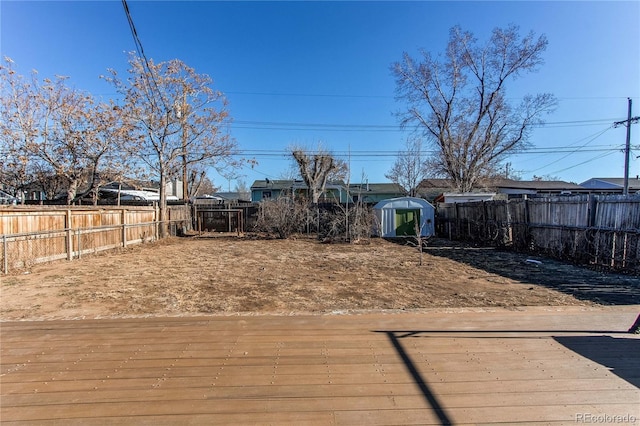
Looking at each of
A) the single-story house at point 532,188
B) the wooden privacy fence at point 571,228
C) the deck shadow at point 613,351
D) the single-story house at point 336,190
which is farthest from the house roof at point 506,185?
the deck shadow at point 613,351

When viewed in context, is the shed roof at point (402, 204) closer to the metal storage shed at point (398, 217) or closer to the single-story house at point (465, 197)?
the metal storage shed at point (398, 217)

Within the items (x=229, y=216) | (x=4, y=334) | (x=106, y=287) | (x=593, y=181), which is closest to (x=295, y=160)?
(x=229, y=216)

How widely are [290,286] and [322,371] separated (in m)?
3.70

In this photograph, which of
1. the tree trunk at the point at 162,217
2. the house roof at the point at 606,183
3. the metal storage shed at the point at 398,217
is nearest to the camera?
the tree trunk at the point at 162,217

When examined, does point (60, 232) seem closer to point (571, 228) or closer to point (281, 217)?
point (281, 217)

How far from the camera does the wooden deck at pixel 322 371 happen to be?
2.14m

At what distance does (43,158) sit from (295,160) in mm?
16360

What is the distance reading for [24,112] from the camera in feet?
51.9

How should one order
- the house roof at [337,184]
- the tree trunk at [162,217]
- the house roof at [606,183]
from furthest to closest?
the house roof at [337,184], the house roof at [606,183], the tree trunk at [162,217]

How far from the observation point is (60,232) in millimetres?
9555

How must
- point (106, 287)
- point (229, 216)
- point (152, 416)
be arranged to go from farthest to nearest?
point (229, 216), point (106, 287), point (152, 416)

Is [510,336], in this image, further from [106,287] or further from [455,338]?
[106,287]

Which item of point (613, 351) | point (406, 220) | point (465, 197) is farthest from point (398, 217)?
point (613, 351)

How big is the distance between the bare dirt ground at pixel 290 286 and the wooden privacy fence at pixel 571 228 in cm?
76
